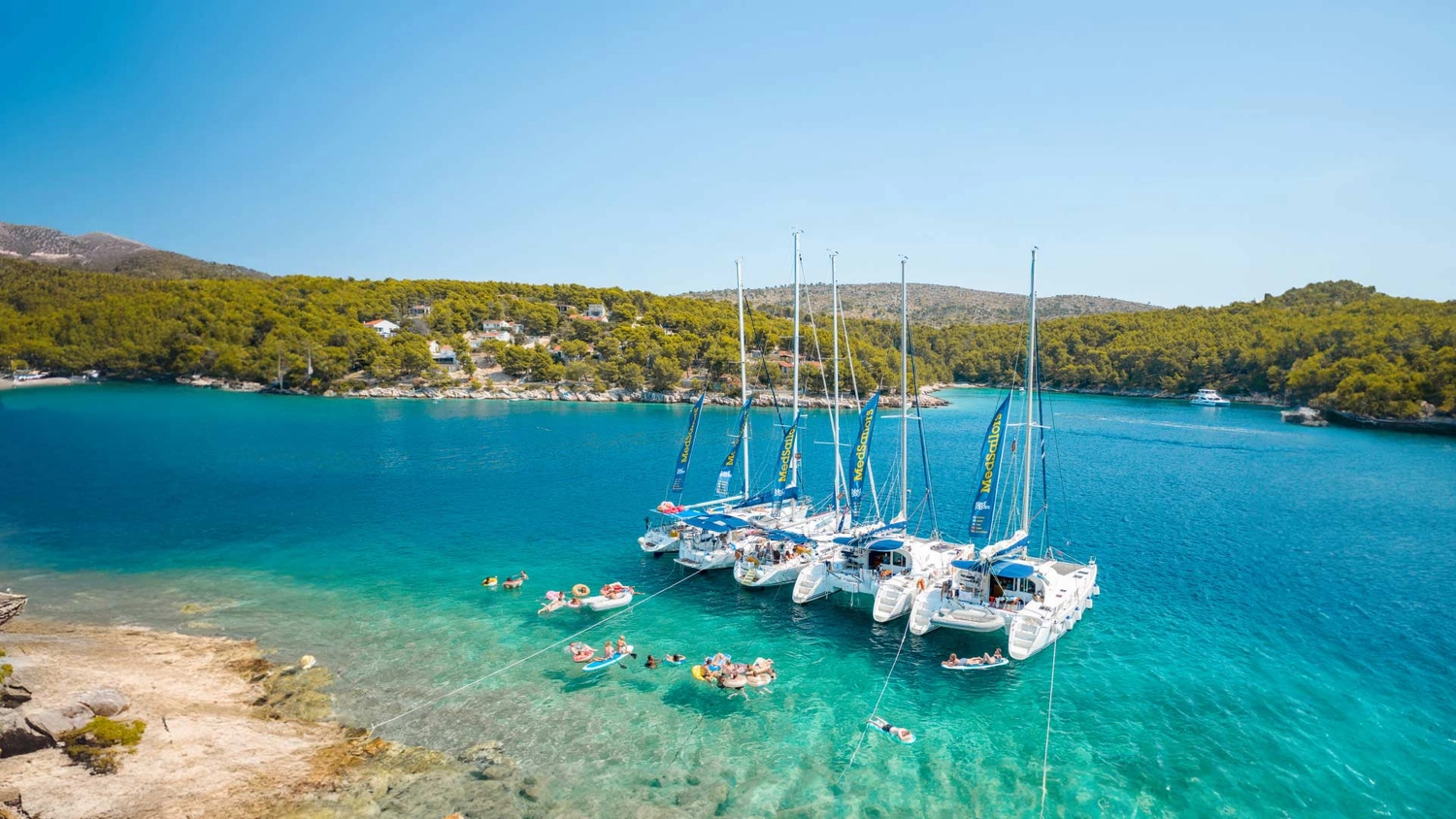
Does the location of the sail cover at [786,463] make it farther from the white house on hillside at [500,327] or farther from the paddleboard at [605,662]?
the white house on hillside at [500,327]

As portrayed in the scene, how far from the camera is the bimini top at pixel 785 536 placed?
38.3m

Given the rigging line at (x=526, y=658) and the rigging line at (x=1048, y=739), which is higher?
the rigging line at (x=526, y=658)

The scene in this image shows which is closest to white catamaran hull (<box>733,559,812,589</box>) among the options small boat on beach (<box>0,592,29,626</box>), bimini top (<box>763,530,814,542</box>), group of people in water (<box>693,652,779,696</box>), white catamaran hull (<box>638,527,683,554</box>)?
bimini top (<box>763,530,814,542</box>)

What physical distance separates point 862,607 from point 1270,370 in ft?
578

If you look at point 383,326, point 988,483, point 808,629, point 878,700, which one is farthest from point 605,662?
point 383,326

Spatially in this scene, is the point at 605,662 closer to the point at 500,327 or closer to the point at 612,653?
the point at 612,653

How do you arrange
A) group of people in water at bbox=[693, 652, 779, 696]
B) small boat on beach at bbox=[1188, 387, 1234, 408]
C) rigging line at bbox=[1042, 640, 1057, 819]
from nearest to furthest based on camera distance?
rigging line at bbox=[1042, 640, 1057, 819]
group of people in water at bbox=[693, 652, 779, 696]
small boat on beach at bbox=[1188, 387, 1234, 408]

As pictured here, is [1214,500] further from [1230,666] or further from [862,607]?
[862,607]

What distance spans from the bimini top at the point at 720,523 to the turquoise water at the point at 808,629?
3.06 metres

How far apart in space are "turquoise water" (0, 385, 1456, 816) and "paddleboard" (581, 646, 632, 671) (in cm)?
47

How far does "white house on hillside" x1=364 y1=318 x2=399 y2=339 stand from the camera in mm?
165000

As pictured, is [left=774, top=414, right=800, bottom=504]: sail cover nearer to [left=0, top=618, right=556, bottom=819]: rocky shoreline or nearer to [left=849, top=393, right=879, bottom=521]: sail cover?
[left=849, top=393, right=879, bottom=521]: sail cover

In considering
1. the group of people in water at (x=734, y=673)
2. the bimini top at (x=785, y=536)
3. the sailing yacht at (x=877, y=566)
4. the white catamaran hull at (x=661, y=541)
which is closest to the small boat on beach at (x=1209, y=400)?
the sailing yacht at (x=877, y=566)

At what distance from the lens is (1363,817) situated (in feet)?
67.7
